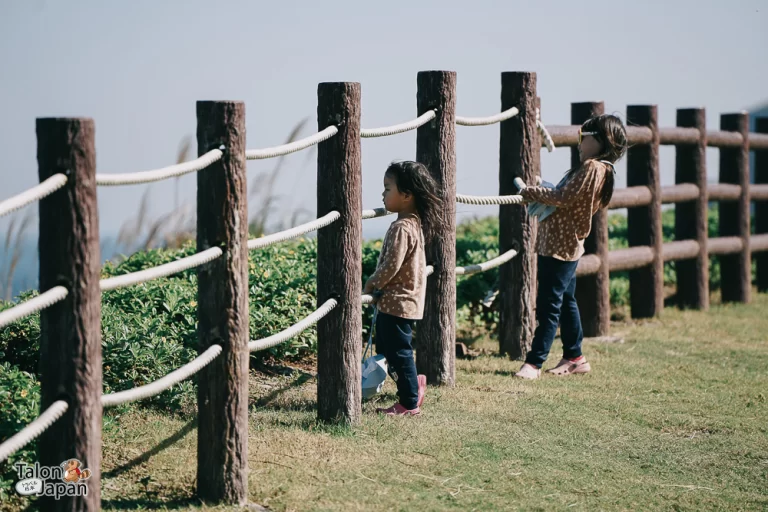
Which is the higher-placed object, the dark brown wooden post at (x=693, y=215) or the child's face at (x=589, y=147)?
the child's face at (x=589, y=147)

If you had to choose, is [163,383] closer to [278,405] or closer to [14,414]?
[14,414]

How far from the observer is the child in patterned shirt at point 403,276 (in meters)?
4.64

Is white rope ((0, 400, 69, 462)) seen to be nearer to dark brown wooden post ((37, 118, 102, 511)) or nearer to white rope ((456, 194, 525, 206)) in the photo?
dark brown wooden post ((37, 118, 102, 511))

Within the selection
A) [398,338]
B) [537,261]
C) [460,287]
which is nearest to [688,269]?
[460,287]

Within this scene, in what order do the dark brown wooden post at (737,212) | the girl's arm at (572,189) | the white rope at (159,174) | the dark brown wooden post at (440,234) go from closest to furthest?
the white rope at (159,174) → the dark brown wooden post at (440,234) → the girl's arm at (572,189) → the dark brown wooden post at (737,212)

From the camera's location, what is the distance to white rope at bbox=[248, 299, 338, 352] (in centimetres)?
384

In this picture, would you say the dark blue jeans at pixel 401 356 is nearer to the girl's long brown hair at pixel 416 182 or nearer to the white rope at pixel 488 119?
the girl's long brown hair at pixel 416 182

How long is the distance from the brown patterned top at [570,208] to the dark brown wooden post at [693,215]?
10.2 feet

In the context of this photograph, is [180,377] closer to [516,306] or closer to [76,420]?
[76,420]

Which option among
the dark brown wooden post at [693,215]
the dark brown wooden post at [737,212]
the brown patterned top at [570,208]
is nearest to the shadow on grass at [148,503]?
the brown patterned top at [570,208]

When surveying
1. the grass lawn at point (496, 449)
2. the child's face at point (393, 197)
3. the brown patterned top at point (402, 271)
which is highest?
the child's face at point (393, 197)

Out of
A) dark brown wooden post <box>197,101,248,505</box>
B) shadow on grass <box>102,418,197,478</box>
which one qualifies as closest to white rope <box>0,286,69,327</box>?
dark brown wooden post <box>197,101,248,505</box>

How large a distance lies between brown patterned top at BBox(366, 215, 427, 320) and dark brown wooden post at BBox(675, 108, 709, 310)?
450cm

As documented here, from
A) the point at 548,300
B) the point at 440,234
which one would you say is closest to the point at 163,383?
the point at 440,234
